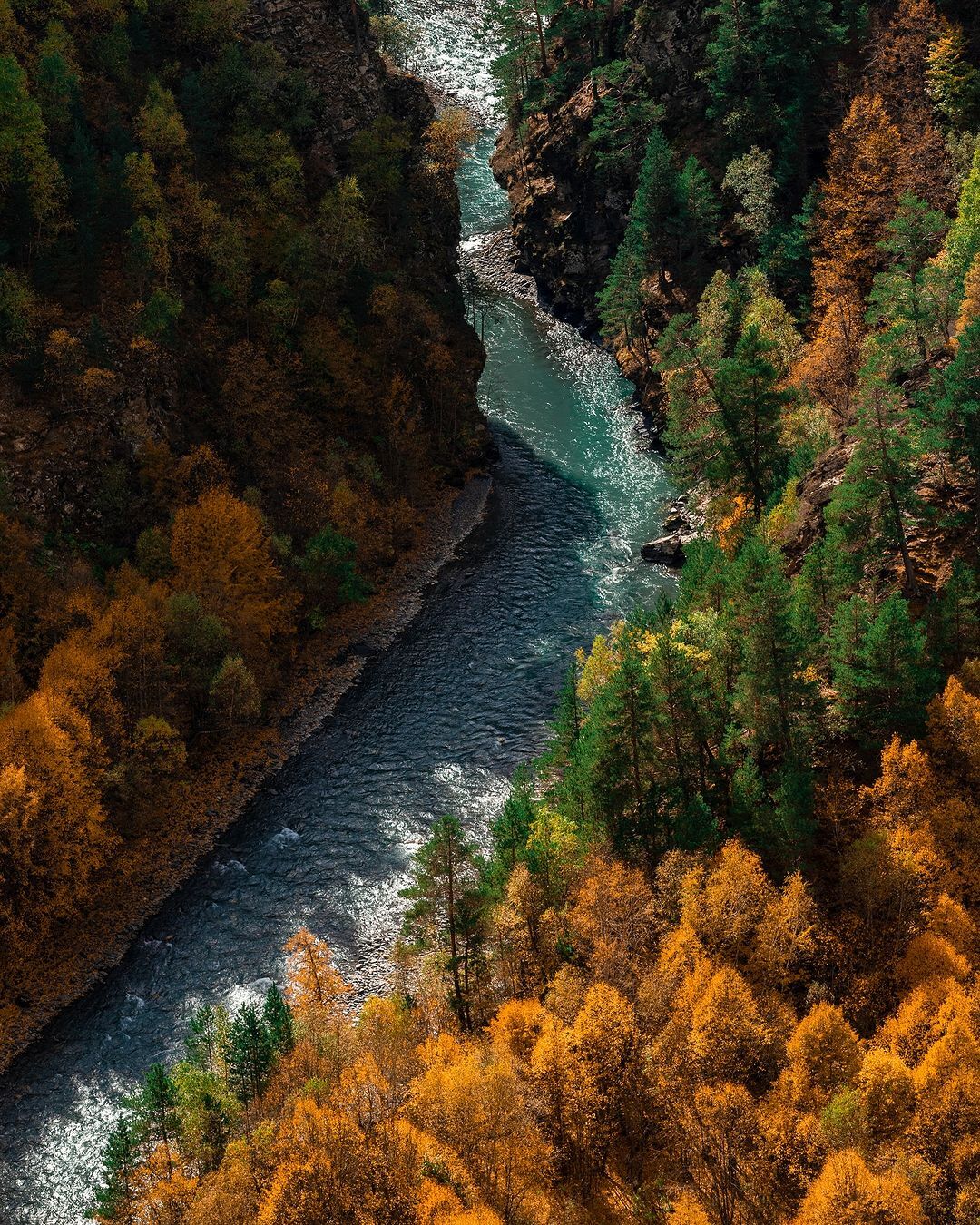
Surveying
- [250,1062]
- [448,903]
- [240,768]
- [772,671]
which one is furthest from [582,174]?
[250,1062]

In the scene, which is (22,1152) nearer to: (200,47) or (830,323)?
(830,323)

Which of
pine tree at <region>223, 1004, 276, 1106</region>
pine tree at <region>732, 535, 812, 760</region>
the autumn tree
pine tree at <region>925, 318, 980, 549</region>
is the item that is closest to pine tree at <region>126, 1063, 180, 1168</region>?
pine tree at <region>223, 1004, 276, 1106</region>

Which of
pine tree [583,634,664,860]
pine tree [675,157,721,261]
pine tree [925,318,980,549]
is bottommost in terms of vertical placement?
pine tree [583,634,664,860]

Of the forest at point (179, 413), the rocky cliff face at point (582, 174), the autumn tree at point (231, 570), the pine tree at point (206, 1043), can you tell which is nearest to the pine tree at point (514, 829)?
the pine tree at point (206, 1043)

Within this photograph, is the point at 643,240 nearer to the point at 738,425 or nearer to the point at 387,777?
the point at 738,425

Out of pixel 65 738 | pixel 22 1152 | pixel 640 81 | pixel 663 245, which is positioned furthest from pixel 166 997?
pixel 640 81

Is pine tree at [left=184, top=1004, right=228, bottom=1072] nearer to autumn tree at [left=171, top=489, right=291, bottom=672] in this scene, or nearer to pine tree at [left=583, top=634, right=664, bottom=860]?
pine tree at [left=583, top=634, right=664, bottom=860]

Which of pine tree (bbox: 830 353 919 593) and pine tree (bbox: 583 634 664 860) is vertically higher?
pine tree (bbox: 830 353 919 593)
